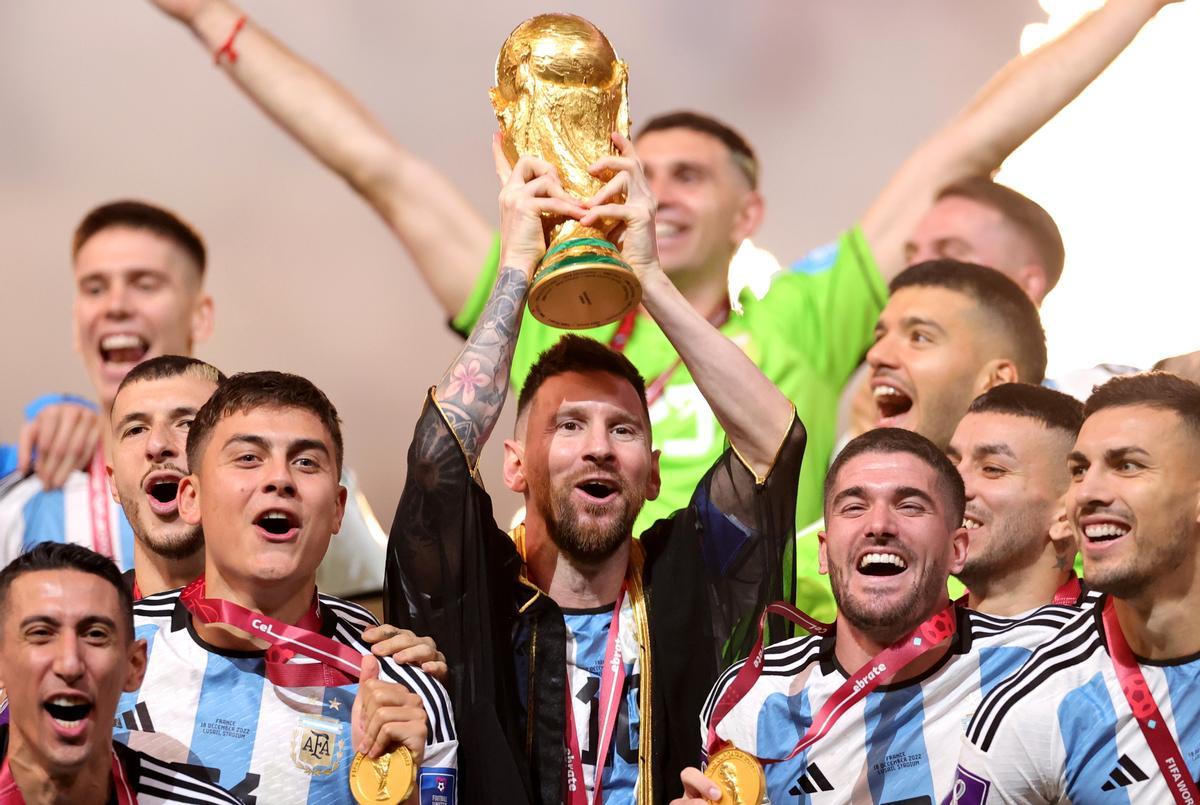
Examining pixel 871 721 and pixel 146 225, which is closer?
pixel 871 721

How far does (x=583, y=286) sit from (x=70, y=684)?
137cm

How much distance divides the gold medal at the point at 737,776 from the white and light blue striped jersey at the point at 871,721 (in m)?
0.19

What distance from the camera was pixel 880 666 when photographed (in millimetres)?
3461

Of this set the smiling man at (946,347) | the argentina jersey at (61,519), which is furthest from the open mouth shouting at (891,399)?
the argentina jersey at (61,519)

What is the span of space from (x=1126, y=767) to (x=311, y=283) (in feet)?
14.4

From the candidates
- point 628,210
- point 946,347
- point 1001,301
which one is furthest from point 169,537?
point 1001,301

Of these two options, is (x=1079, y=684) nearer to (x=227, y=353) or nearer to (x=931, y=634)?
(x=931, y=634)

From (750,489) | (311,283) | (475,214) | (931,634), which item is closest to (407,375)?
(311,283)

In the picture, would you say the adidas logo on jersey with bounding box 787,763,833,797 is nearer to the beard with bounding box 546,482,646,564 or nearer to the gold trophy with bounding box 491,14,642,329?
the beard with bounding box 546,482,646,564

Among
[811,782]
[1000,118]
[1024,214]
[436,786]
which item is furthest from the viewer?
[1024,214]

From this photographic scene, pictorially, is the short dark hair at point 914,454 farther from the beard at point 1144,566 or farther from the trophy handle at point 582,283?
the trophy handle at point 582,283

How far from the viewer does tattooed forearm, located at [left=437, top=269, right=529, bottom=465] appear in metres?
3.84

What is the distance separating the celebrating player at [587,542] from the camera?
3.79m

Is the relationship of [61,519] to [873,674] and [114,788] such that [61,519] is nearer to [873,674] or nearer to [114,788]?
[114,788]
